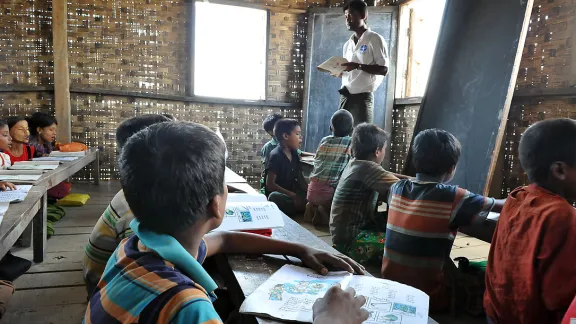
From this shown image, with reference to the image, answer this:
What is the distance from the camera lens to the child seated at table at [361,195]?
2.24 meters

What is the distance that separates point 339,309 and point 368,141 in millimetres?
1666

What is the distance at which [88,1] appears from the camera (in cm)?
485

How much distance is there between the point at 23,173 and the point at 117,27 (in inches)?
126

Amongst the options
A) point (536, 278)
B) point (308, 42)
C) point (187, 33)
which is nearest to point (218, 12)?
point (187, 33)

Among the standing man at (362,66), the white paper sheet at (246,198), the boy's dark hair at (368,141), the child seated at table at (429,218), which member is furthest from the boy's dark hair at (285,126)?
the white paper sheet at (246,198)

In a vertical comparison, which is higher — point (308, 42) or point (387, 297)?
point (308, 42)

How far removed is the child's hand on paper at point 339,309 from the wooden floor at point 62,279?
47.9 inches

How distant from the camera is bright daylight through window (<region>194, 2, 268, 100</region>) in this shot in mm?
5273

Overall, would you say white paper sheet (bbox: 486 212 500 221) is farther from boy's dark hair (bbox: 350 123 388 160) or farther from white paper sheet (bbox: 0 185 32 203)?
white paper sheet (bbox: 0 185 32 203)

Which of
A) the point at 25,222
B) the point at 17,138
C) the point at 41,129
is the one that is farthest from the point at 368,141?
the point at 41,129

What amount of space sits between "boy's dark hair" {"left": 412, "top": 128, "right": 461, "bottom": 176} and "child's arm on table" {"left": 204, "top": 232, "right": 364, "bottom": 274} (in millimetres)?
848

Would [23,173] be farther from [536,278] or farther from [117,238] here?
[536,278]

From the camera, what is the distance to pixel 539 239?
1.12 metres

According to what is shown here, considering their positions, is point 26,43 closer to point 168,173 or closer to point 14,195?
point 14,195
